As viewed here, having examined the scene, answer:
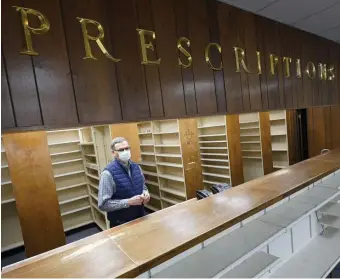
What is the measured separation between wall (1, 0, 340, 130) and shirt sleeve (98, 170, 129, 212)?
978mm

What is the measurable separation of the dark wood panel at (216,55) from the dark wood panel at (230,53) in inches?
1.7

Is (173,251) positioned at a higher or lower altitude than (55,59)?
lower

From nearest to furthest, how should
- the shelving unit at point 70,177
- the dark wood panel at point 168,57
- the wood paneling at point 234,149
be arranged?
1. the dark wood panel at point 168,57
2. the wood paneling at point 234,149
3. the shelving unit at point 70,177

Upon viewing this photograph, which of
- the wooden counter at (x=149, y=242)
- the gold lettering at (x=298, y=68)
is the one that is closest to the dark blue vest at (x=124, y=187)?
the wooden counter at (x=149, y=242)

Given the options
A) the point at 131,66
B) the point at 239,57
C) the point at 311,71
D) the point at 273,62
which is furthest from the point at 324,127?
the point at 131,66

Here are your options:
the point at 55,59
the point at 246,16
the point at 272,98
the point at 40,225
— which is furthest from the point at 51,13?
the point at 40,225

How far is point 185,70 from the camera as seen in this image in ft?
4.79

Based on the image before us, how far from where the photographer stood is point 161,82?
4.42 ft

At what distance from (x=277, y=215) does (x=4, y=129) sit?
6.19ft

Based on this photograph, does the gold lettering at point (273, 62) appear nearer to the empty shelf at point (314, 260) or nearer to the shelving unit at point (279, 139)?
the empty shelf at point (314, 260)

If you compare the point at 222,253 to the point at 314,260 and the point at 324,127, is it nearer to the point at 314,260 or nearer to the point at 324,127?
the point at 314,260

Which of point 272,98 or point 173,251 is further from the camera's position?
point 272,98

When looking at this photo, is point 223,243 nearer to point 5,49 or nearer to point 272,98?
point 272,98

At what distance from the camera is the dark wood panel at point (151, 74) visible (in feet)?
4.17
